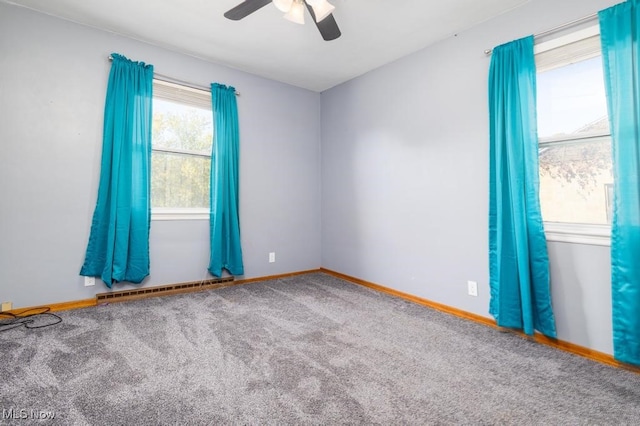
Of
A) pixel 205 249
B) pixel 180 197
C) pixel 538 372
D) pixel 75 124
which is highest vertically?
pixel 75 124

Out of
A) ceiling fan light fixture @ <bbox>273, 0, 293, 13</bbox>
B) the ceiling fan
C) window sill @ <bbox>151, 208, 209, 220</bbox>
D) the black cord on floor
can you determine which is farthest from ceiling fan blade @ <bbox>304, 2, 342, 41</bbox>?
the black cord on floor

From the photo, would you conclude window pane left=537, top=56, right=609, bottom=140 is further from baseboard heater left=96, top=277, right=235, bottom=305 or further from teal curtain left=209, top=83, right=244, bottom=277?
baseboard heater left=96, top=277, right=235, bottom=305

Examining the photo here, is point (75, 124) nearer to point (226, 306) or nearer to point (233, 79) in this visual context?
point (233, 79)

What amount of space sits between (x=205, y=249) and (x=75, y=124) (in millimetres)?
1705

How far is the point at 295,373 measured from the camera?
5.44ft

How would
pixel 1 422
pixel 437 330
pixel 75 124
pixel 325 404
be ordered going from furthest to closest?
1. pixel 75 124
2. pixel 437 330
3. pixel 325 404
4. pixel 1 422

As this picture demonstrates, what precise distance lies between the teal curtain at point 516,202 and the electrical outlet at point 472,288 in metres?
0.18

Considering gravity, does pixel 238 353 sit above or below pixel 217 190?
below

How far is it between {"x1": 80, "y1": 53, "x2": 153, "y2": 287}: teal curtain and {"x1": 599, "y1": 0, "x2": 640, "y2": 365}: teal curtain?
3765 millimetres

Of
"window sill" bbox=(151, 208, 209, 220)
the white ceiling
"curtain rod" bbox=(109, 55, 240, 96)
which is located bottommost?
"window sill" bbox=(151, 208, 209, 220)

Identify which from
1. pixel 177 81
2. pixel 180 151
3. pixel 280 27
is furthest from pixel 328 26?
pixel 180 151

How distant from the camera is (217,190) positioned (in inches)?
131

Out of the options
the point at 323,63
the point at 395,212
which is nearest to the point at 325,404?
the point at 395,212

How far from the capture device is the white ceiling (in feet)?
7.83
